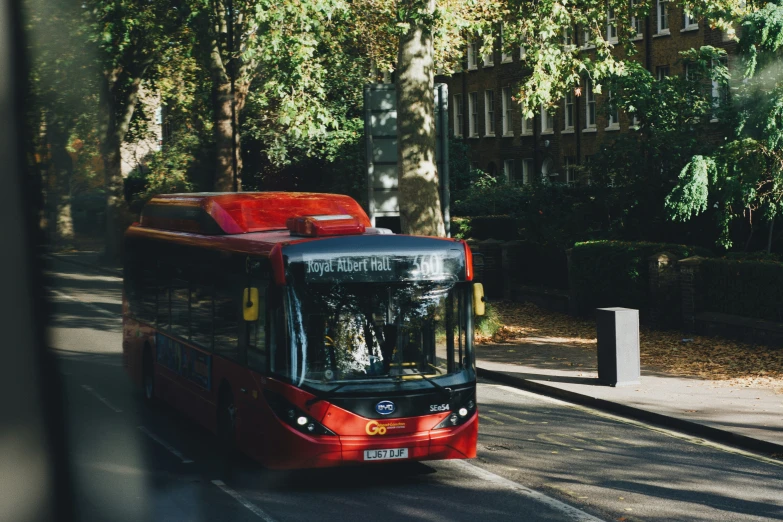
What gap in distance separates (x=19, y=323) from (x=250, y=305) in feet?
24.1

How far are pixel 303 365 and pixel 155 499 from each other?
1606 mm

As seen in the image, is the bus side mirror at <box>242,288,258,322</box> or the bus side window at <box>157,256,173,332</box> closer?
the bus side mirror at <box>242,288,258,322</box>

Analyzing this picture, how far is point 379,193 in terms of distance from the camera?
2167 centimetres

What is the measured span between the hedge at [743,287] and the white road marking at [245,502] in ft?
36.2

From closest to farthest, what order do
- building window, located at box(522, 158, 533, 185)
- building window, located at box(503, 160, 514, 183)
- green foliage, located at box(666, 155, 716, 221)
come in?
green foliage, located at box(666, 155, 716, 221) → building window, located at box(522, 158, 533, 185) → building window, located at box(503, 160, 514, 183)

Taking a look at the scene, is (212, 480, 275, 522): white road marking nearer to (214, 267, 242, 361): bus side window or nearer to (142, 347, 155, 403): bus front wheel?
(214, 267, 242, 361): bus side window

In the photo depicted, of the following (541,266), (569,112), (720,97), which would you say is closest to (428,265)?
(720,97)

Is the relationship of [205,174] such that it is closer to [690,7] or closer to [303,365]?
[690,7]

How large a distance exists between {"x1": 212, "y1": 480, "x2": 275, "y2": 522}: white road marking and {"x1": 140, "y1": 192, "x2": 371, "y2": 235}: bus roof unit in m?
2.97

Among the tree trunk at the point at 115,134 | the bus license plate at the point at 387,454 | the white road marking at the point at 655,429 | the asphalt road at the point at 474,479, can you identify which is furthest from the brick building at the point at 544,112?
the bus license plate at the point at 387,454

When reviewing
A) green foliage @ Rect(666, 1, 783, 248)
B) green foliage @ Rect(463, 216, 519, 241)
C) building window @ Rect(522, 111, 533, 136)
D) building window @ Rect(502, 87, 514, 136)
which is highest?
building window @ Rect(502, 87, 514, 136)

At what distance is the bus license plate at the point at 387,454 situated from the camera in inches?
342

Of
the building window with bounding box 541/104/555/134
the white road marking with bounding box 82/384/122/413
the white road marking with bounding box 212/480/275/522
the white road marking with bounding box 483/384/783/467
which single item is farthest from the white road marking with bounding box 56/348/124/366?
the building window with bounding box 541/104/555/134

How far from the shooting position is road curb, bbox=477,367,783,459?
416 inches
